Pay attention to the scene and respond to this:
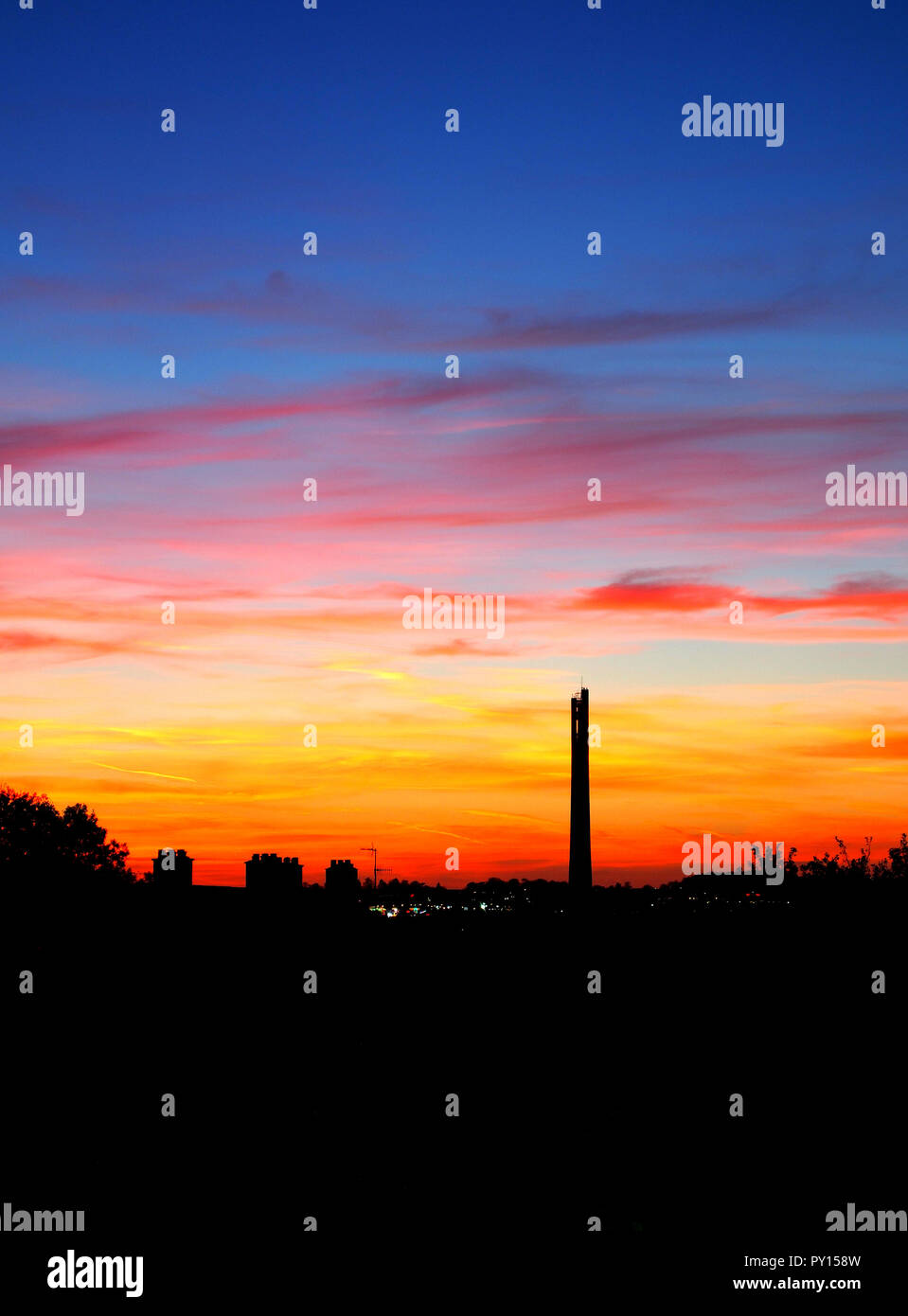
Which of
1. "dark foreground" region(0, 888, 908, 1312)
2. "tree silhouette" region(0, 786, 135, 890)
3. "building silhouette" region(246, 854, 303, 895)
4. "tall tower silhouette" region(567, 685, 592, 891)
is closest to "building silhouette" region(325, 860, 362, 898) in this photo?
"building silhouette" region(246, 854, 303, 895)

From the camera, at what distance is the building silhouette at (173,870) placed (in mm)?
54750

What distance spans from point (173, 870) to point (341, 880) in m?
6.79

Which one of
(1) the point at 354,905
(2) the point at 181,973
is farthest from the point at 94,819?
(2) the point at 181,973

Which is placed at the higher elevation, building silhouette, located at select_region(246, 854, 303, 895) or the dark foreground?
building silhouette, located at select_region(246, 854, 303, 895)

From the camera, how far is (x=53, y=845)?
10550cm

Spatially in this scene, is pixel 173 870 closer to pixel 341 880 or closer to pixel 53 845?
pixel 341 880

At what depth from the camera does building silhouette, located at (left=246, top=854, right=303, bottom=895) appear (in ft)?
178

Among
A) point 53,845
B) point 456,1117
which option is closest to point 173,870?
point 456,1117

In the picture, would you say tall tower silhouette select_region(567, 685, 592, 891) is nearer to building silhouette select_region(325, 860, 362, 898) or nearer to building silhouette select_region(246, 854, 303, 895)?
building silhouette select_region(325, 860, 362, 898)

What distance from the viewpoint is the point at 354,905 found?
57.3 metres

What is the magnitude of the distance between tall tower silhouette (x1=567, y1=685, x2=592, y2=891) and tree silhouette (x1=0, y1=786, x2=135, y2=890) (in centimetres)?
3542

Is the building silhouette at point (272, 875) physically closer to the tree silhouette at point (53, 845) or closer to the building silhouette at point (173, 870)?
the building silhouette at point (173, 870)
